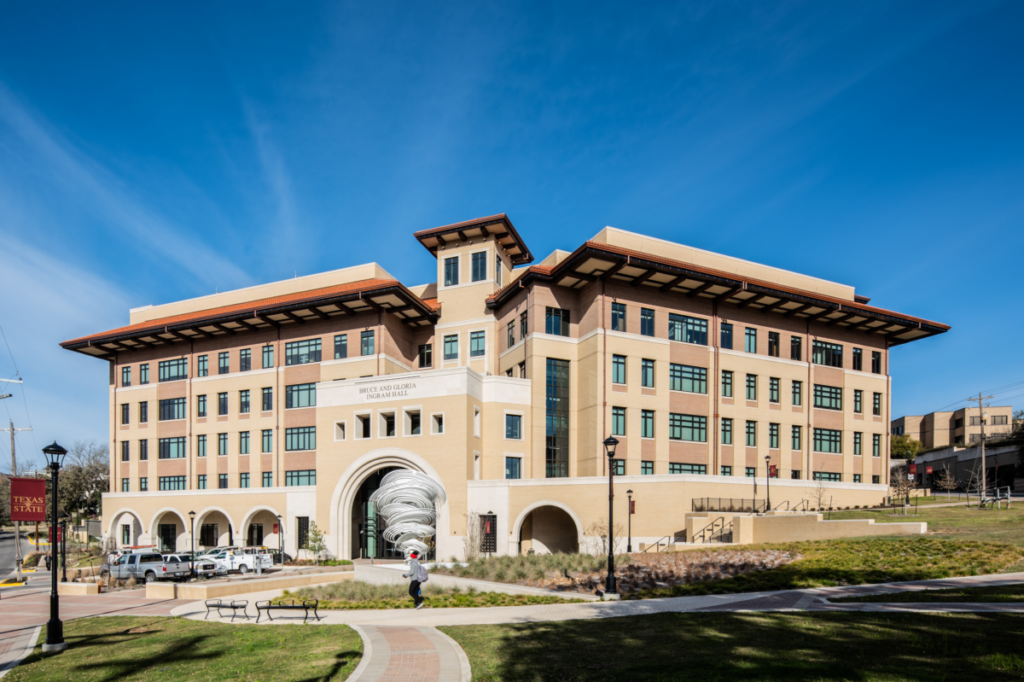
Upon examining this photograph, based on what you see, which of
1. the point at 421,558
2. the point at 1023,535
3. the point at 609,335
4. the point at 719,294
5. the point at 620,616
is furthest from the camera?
the point at 719,294

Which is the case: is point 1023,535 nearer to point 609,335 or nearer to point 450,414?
point 609,335

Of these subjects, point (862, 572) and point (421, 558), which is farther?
point (421, 558)

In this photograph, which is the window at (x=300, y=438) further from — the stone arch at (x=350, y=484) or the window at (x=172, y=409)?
the window at (x=172, y=409)

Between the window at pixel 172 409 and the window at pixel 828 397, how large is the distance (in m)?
48.8

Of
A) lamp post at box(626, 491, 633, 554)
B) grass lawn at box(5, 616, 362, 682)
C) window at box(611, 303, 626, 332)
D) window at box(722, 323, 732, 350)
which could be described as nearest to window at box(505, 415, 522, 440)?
window at box(611, 303, 626, 332)

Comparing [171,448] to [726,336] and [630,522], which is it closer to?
[630,522]

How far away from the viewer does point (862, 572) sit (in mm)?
19906

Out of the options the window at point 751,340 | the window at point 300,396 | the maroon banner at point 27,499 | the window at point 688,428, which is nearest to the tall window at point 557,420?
the window at point 688,428

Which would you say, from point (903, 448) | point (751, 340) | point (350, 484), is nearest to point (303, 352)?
point (350, 484)

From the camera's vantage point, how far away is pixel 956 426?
90.3 metres

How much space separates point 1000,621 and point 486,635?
9466mm

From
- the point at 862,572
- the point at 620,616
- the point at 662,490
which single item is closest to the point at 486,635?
the point at 620,616

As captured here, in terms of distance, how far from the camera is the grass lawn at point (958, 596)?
46.0 feet

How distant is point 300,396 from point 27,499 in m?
22.6
